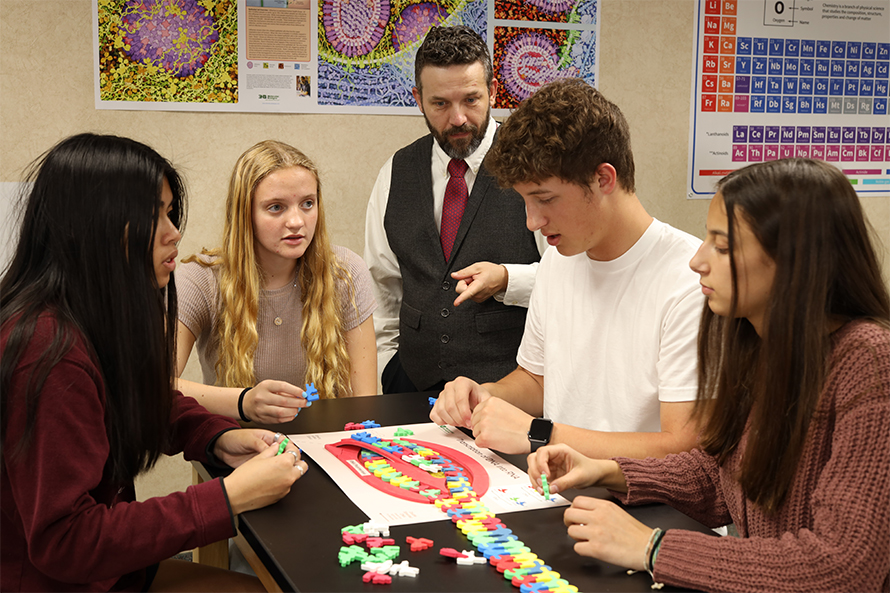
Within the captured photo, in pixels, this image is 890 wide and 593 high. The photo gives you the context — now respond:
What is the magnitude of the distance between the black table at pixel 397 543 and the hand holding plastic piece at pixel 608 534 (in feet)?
0.08

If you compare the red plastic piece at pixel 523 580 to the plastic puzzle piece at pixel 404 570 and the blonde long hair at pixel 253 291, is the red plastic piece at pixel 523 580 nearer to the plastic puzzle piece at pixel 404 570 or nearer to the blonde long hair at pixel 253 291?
the plastic puzzle piece at pixel 404 570

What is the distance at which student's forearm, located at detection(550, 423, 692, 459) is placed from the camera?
57.4 inches

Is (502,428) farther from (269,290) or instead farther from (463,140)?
(463,140)

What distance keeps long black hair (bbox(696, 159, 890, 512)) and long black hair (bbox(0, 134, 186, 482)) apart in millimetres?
923

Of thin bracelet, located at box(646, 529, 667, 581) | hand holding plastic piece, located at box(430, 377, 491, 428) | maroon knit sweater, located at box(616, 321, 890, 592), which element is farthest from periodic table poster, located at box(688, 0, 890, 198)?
thin bracelet, located at box(646, 529, 667, 581)

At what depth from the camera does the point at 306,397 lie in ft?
5.34

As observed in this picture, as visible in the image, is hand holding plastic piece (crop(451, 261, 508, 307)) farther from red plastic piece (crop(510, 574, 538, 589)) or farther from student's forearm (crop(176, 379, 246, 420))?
red plastic piece (crop(510, 574, 538, 589))

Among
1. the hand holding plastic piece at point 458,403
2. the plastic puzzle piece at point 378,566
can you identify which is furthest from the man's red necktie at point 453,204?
the plastic puzzle piece at point 378,566

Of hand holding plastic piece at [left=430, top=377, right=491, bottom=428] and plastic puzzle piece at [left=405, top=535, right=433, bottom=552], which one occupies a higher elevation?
hand holding plastic piece at [left=430, top=377, right=491, bottom=428]

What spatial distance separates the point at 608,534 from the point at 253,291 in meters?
1.41

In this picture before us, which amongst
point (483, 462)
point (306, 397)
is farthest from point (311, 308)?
point (483, 462)

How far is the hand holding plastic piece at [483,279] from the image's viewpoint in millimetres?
2201

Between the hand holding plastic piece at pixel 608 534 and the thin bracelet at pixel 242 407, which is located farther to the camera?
the thin bracelet at pixel 242 407

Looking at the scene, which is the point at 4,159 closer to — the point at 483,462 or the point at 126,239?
the point at 126,239
